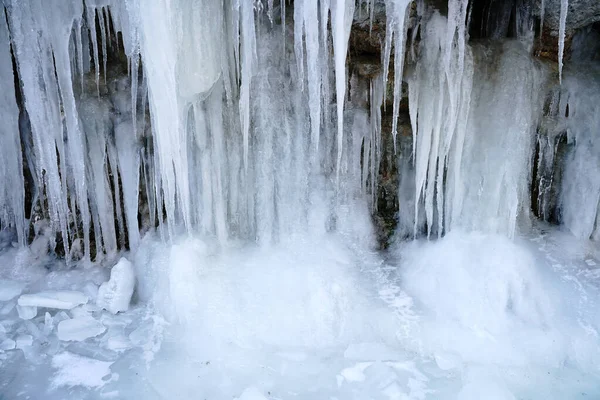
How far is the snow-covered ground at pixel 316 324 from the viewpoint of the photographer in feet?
12.4

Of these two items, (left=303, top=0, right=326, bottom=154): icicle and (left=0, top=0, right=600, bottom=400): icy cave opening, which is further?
(left=0, top=0, right=600, bottom=400): icy cave opening

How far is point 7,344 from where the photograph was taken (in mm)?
4293

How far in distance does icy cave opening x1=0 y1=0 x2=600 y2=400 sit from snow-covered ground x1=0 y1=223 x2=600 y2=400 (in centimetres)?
2

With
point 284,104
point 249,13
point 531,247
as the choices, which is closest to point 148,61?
point 249,13

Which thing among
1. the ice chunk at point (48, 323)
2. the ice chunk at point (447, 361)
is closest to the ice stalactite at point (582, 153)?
the ice chunk at point (447, 361)

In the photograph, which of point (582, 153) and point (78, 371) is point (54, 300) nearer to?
point (78, 371)

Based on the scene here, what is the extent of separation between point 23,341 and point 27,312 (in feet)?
1.51

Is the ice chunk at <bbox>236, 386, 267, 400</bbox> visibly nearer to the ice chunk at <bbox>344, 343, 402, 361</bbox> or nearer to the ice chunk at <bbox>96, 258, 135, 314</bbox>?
the ice chunk at <bbox>344, 343, 402, 361</bbox>

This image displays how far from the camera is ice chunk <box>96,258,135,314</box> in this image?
15.9 ft

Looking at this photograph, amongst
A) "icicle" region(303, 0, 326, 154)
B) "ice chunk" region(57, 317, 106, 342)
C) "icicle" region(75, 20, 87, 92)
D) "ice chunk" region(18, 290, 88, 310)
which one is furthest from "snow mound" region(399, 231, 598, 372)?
"icicle" region(75, 20, 87, 92)

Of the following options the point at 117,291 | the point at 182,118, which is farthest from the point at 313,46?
the point at 117,291

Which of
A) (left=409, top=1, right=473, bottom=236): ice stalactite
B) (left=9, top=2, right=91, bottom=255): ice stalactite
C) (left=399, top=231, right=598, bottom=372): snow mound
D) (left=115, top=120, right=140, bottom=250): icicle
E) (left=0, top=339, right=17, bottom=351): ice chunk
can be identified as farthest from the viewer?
(left=115, top=120, right=140, bottom=250): icicle

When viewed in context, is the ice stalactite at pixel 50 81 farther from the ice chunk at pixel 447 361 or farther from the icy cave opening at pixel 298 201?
A: the ice chunk at pixel 447 361

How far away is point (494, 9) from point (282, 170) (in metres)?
2.80
